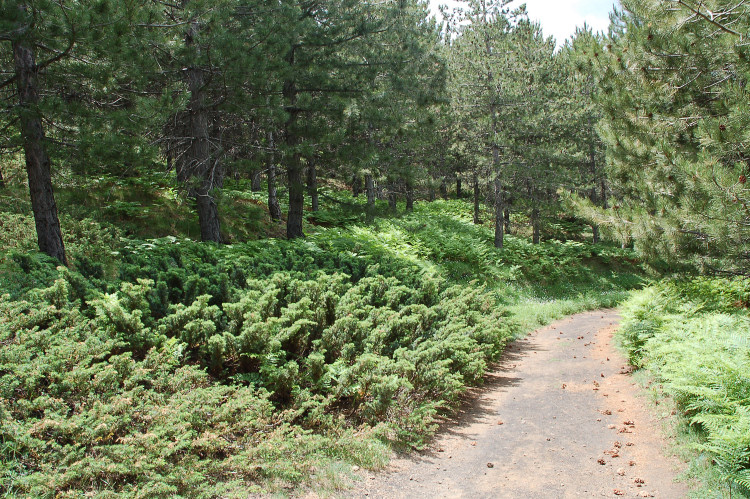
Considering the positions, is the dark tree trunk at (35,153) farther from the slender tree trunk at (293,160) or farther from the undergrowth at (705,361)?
the undergrowth at (705,361)

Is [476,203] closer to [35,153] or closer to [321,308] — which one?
[321,308]

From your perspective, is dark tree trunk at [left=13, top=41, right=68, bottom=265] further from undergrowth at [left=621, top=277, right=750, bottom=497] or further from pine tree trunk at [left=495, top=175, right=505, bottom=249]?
pine tree trunk at [left=495, top=175, right=505, bottom=249]

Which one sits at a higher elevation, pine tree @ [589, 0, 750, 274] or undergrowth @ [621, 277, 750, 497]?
pine tree @ [589, 0, 750, 274]

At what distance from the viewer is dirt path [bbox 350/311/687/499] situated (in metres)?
4.38

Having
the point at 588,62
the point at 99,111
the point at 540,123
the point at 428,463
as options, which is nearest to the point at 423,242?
the point at 540,123

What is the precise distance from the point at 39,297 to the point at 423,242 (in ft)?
43.7

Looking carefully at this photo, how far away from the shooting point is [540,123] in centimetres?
2070

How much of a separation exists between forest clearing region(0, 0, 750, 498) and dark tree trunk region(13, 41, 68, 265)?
0.11ft

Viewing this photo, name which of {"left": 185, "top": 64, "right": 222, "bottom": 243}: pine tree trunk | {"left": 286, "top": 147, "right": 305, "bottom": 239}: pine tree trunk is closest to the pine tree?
{"left": 286, "top": 147, "right": 305, "bottom": 239}: pine tree trunk

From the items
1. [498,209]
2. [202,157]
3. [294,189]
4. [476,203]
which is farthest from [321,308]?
[476,203]

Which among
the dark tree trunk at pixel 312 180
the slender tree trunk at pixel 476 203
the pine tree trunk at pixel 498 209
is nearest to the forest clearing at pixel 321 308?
the dark tree trunk at pixel 312 180

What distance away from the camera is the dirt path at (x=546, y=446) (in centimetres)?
438

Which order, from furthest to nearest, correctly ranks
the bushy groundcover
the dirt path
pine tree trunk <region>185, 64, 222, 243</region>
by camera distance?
pine tree trunk <region>185, 64, 222, 243</region> → the dirt path → the bushy groundcover

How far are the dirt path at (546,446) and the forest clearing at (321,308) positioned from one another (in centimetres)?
4
